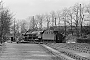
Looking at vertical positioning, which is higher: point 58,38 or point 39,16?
point 39,16

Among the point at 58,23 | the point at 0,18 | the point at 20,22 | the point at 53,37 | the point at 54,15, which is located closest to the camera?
the point at 0,18

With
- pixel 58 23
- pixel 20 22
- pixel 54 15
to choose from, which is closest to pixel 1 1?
pixel 58 23

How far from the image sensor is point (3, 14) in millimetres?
32969

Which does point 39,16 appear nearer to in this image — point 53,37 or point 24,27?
point 24,27

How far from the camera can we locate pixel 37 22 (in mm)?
131250

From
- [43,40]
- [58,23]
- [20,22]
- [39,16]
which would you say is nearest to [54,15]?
[58,23]

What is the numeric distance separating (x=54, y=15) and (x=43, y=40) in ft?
171

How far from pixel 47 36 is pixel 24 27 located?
241 ft

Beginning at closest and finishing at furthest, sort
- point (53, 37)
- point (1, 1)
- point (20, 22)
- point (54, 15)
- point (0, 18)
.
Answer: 1. point (1, 1)
2. point (0, 18)
3. point (53, 37)
4. point (54, 15)
5. point (20, 22)

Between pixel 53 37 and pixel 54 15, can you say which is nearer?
pixel 53 37

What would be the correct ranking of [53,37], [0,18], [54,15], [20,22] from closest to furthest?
1. [0,18]
2. [53,37]
3. [54,15]
4. [20,22]

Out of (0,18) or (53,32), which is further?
(53,32)

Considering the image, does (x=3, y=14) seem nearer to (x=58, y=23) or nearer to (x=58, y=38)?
(x=58, y=38)

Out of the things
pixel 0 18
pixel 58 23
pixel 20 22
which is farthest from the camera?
pixel 20 22
